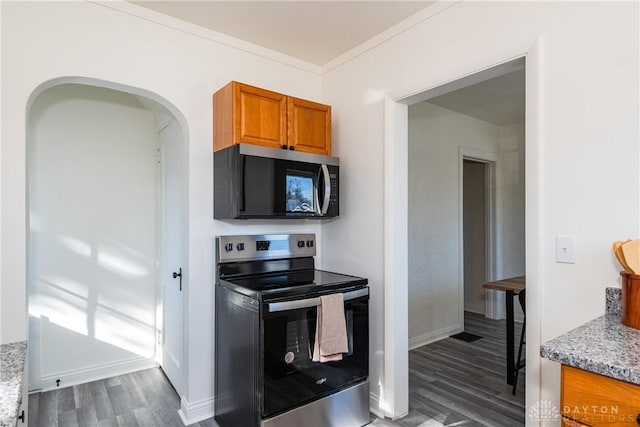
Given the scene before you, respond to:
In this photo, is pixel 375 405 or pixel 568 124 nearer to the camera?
pixel 568 124

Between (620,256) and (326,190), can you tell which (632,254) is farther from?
(326,190)

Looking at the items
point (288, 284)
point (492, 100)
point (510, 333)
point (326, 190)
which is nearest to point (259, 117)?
point (326, 190)

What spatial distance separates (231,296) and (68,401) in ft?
5.19

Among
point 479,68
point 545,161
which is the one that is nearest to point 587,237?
point 545,161

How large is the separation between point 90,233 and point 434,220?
3.34m

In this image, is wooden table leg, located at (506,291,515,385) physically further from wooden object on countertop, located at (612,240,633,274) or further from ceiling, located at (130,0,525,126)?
ceiling, located at (130,0,525,126)

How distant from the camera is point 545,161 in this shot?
1.72m

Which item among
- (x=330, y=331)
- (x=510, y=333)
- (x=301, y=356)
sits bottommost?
(x=510, y=333)

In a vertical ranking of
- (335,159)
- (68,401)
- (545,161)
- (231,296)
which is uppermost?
(335,159)

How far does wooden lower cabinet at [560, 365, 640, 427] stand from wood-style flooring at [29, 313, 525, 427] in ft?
4.72

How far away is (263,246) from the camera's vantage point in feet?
8.70

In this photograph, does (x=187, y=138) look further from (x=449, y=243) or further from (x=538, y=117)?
(x=449, y=243)

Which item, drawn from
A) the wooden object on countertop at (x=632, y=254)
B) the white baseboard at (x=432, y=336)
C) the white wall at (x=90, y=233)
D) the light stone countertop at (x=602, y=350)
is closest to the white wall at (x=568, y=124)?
the wooden object on countertop at (x=632, y=254)

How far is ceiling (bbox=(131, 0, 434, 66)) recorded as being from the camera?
220 centimetres
